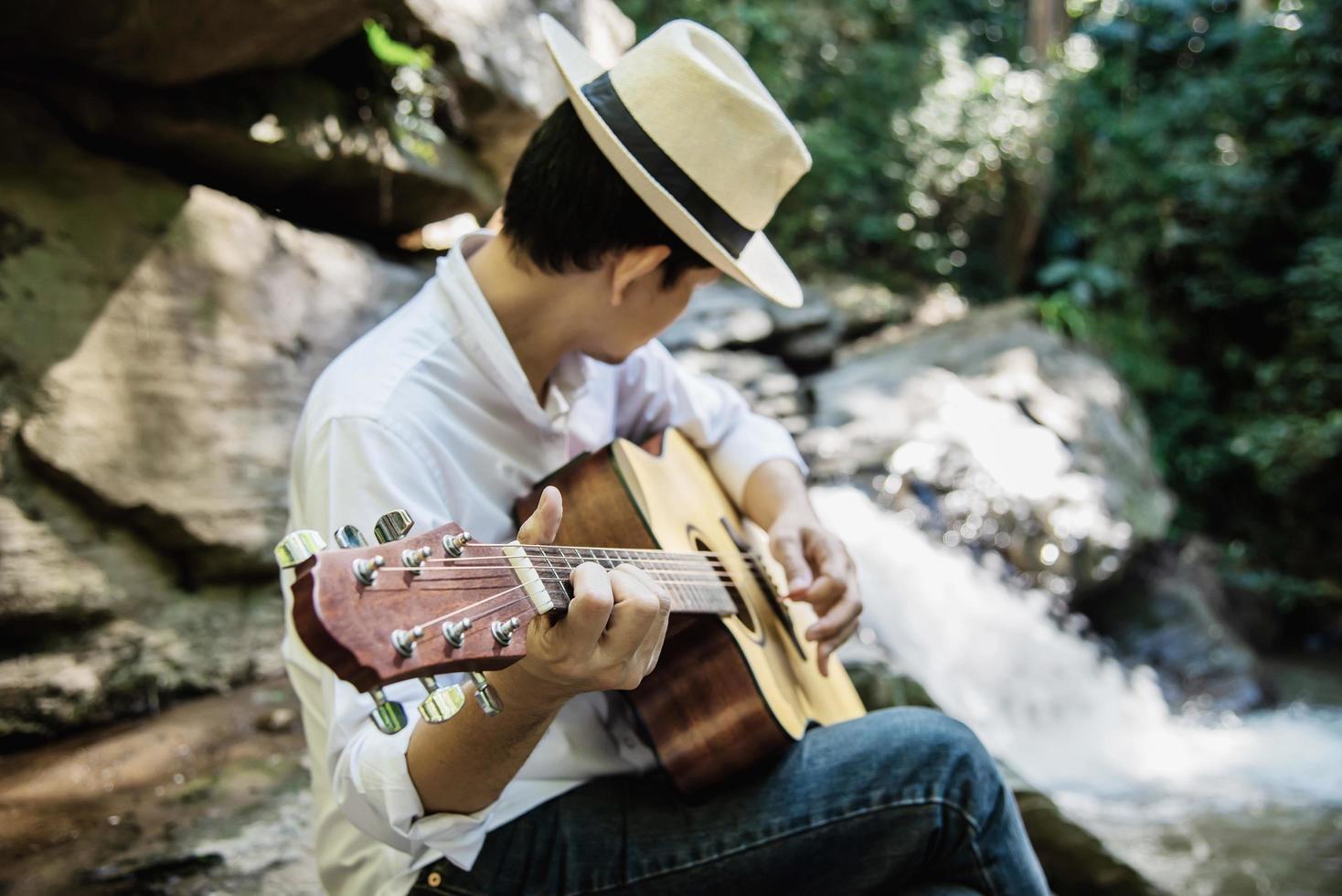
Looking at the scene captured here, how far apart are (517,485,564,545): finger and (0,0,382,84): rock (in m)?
2.35

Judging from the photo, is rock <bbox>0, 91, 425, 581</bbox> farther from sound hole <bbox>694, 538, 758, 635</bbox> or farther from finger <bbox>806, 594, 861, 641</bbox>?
finger <bbox>806, 594, 861, 641</bbox>

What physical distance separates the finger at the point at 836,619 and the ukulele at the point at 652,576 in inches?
2.6

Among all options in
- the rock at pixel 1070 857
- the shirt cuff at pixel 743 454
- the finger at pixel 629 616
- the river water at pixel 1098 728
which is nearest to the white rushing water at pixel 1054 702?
the river water at pixel 1098 728

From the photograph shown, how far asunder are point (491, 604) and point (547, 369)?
0.84m

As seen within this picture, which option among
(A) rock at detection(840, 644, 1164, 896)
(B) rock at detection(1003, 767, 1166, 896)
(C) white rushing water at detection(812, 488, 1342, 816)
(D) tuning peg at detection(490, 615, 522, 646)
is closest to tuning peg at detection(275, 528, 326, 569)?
(D) tuning peg at detection(490, 615, 522, 646)

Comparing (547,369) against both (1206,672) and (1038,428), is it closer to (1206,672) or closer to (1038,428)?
(1038,428)

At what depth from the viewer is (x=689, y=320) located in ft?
21.5

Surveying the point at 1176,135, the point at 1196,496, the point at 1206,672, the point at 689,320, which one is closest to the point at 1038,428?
the point at 1206,672

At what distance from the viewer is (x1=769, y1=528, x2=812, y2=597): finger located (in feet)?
6.50

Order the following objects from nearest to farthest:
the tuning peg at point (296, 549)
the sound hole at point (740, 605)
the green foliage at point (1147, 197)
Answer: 1. the tuning peg at point (296, 549)
2. the sound hole at point (740, 605)
3. the green foliage at point (1147, 197)

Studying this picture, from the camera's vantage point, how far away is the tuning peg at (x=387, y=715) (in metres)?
0.92

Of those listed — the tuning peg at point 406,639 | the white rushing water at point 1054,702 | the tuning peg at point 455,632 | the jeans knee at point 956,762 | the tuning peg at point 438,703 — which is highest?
the tuning peg at point 406,639

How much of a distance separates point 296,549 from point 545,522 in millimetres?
300

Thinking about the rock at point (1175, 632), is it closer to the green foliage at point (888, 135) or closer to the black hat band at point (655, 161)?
the green foliage at point (888, 135)
